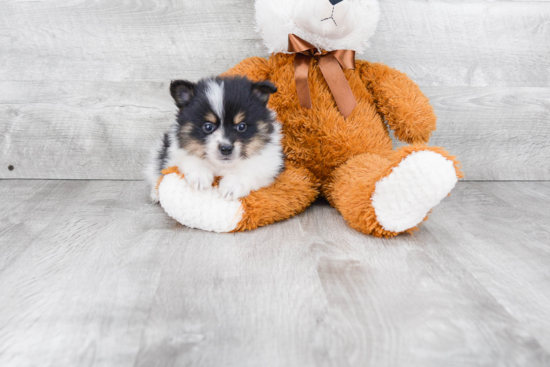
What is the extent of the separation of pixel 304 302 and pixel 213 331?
219mm

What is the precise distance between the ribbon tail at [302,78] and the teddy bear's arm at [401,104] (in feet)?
0.86

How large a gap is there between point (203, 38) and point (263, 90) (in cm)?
64

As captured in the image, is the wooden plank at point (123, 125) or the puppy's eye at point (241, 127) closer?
the puppy's eye at point (241, 127)

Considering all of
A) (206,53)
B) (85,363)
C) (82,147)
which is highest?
(206,53)

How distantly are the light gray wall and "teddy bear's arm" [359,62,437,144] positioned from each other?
30cm

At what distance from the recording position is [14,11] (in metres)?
1.81

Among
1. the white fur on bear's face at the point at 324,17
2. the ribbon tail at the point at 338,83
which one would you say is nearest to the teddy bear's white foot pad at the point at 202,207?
the ribbon tail at the point at 338,83

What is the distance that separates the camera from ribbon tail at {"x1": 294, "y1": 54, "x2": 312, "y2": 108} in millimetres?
1455

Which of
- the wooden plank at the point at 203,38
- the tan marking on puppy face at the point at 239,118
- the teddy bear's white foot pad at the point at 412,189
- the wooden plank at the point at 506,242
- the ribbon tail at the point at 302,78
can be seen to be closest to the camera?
the wooden plank at the point at 506,242

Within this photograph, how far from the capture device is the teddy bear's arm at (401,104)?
1.49 metres

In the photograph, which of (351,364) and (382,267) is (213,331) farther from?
(382,267)

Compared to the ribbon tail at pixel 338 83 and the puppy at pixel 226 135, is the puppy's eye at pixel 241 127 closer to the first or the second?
the puppy at pixel 226 135

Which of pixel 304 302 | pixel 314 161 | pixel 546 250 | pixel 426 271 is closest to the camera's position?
pixel 304 302

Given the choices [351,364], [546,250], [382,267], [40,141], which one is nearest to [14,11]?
[40,141]
